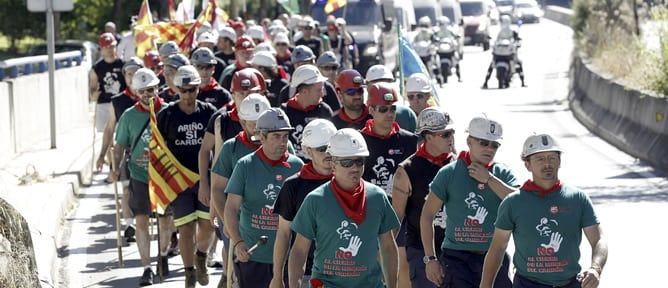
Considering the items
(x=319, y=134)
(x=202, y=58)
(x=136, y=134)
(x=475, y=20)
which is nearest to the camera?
(x=319, y=134)

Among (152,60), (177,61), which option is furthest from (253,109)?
(152,60)

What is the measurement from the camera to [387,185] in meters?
9.69

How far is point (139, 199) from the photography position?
13047 mm

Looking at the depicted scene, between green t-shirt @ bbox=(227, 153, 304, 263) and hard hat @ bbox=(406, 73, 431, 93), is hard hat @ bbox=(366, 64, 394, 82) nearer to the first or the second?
hard hat @ bbox=(406, 73, 431, 93)

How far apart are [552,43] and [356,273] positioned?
57311mm

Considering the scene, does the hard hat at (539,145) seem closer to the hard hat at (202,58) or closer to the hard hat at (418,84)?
the hard hat at (418,84)

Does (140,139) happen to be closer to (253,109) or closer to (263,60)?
(263,60)

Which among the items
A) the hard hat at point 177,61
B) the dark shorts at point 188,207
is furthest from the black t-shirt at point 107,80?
the dark shorts at point 188,207

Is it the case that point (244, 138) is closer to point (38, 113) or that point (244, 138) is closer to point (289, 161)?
point (289, 161)

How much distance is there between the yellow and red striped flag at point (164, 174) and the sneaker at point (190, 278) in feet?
2.09

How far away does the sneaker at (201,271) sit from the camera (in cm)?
1168

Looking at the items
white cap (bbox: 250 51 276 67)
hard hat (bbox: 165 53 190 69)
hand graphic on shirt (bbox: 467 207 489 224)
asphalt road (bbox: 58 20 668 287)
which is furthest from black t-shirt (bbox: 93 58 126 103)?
hand graphic on shirt (bbox: 467 207 489 224)

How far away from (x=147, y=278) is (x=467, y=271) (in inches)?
173

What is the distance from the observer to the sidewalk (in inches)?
519
